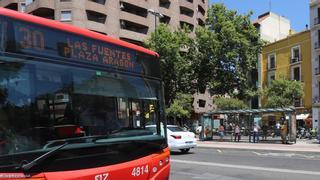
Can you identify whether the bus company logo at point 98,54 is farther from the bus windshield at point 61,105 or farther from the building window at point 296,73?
the building window at point 296,73

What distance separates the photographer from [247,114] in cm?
3600

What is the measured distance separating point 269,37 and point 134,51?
69.1m

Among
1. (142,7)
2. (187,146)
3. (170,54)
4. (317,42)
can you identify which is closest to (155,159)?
(187,146)

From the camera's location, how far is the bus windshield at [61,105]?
4777 millimetres

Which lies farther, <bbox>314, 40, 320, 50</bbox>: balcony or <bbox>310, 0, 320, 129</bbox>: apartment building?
<bbox>310, 0, 320, 129</bbox>: apartment building

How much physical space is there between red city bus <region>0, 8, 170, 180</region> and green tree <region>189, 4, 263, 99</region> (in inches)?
1805

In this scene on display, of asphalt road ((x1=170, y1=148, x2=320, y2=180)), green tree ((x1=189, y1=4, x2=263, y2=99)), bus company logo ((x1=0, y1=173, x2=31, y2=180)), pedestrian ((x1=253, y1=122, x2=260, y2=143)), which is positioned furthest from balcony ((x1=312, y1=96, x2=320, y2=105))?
bus company logo ((x1=0, y1=173, x2=31, y2=180))

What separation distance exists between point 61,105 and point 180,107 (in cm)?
4207

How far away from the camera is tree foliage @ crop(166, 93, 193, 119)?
46.6m

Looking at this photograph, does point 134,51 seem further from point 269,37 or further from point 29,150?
point 269,37

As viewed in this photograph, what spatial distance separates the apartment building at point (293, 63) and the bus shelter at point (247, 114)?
2089 cm

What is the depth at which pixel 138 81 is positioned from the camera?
269 inches

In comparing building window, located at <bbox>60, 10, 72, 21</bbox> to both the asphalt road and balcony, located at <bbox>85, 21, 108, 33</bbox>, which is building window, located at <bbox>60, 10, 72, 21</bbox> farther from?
the asphalt road

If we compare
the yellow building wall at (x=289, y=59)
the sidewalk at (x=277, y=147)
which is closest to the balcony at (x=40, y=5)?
the yellow building wall at (x=289, y=59)
